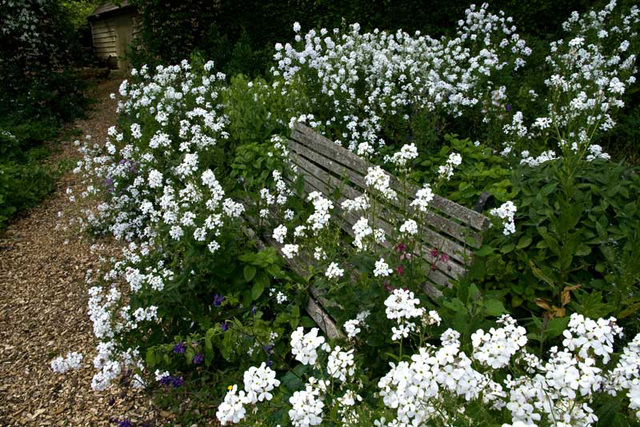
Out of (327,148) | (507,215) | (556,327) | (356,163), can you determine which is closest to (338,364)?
(556,327)

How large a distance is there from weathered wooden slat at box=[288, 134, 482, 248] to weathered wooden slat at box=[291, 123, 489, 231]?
33 millimetres

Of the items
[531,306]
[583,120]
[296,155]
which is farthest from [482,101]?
[531,306]

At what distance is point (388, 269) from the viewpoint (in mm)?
2309

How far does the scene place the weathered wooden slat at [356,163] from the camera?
253 centimetres

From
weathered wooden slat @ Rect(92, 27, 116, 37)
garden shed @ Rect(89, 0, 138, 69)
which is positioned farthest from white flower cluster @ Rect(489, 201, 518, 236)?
weathered wooden slat @ Rect(92, 27, 116, 37)

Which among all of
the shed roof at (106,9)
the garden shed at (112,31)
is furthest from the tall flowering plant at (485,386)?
the shed roof at (106,9)

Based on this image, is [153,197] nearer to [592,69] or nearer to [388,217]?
[388,217]

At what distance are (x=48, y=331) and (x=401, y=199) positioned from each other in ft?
10.5

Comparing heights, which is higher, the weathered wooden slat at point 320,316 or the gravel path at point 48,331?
the weathered wooden slat at point 320,316

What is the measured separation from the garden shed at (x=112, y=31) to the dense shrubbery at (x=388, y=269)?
1418 cm

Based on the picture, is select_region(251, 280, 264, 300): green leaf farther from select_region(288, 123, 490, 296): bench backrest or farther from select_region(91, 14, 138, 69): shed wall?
select_region(91, 14, 138, 69): shed wall

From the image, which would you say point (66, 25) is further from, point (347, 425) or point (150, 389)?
point (347, 425)

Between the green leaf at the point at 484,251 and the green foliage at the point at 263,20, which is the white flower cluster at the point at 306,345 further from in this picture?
the green foliage at the point at 263,20

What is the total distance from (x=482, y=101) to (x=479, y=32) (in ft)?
9.01
